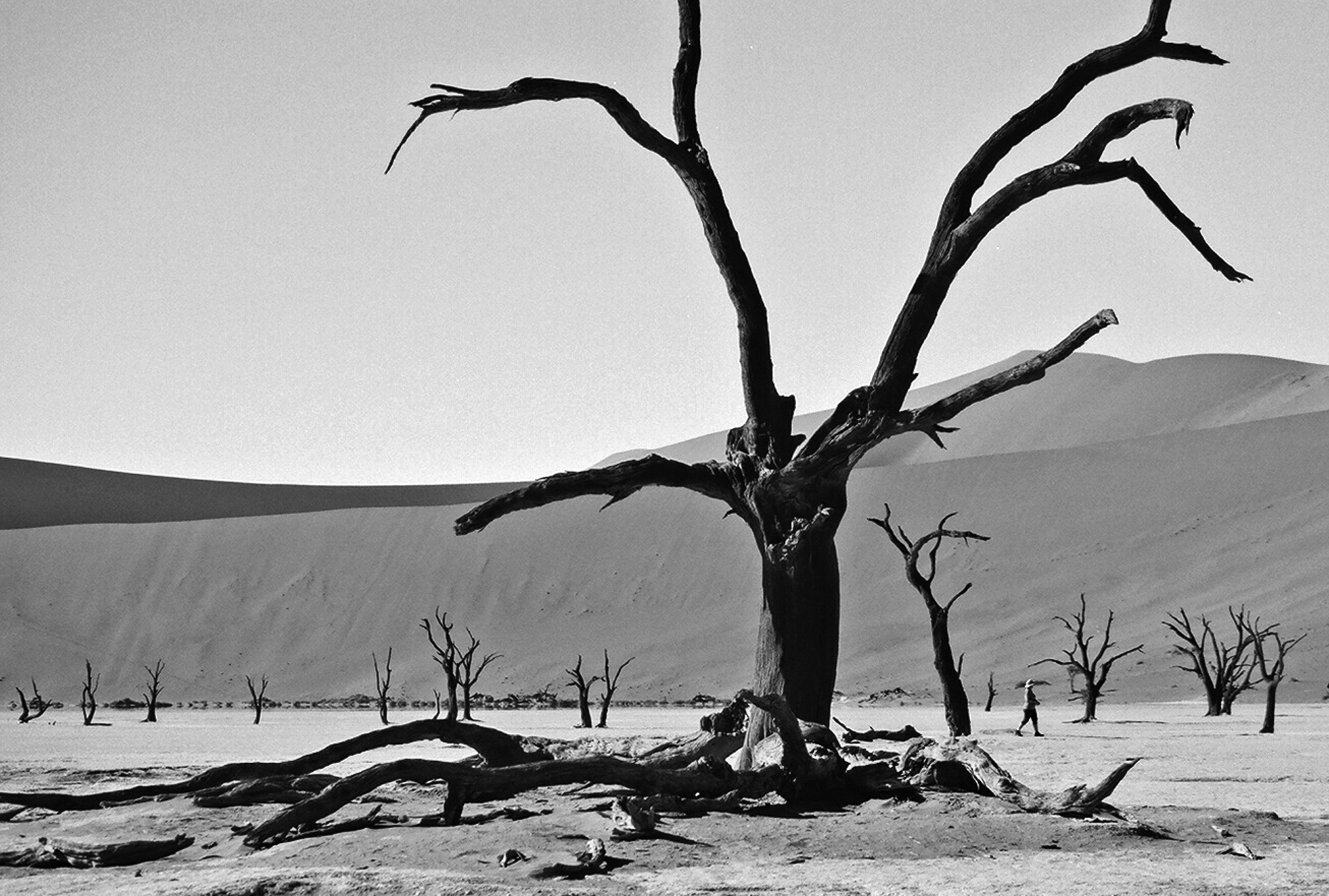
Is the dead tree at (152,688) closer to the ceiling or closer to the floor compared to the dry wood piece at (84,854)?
closer to the ceiling

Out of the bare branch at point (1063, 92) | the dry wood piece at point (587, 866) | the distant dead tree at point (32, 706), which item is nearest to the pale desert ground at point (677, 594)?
the distant dead tree at point (32, 706)

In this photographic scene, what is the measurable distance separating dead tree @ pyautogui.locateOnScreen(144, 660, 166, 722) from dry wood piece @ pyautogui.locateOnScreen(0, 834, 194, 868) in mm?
35357

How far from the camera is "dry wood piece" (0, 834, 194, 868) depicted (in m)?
7.64

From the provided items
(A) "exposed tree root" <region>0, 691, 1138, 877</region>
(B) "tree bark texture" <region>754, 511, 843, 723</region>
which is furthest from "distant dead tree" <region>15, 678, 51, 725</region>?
(B) "tree bark texture" <region>754, 511, 843, 723</region>

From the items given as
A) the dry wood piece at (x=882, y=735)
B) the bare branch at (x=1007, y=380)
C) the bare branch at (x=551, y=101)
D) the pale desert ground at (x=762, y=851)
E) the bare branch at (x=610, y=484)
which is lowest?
the pale desert ground at (x=762, y=851)

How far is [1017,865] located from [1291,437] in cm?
7145

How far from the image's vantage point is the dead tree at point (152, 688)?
41.7 m

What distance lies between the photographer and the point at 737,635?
66.1m

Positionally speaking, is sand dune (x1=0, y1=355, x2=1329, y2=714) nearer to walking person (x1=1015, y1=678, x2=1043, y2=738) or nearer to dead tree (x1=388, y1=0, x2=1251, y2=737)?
walking person (x1=1015, y1=678, x2=1043, y2=738)

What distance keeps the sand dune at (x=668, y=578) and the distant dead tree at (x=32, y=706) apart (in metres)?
8.05

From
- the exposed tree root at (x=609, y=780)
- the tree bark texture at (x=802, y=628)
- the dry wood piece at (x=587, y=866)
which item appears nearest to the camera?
the dry wood piece at (x=587, y=866)

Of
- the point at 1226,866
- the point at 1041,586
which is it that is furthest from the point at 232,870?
the point at 1041,586

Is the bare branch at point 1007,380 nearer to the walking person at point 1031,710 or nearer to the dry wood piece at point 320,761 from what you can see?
the dry wood piece at point 320,761

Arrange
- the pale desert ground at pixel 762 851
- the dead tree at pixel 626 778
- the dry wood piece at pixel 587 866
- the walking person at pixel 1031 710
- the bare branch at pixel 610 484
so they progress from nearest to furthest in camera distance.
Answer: the pale desert ground at pixel 762 851
the dry wood piece at pixel 587 866
the dead tree at pixel 626 778
the bare branch at pixel 610 484
the walking person at pixel 1031 710
